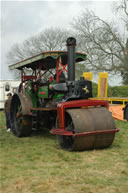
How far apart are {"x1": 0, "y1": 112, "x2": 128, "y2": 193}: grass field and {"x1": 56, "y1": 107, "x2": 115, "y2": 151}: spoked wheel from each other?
0.46 feet

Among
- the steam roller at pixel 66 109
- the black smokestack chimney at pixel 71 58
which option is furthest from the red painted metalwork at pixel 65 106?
the black smokestack chimney at pixel 71 58

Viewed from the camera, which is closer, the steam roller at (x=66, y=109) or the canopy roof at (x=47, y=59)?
the steam roller at (x=66, y=109)

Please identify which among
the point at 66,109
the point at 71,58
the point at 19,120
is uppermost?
the point at 71,58

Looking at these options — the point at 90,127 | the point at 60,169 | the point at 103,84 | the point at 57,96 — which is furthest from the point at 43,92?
the point at 103,84

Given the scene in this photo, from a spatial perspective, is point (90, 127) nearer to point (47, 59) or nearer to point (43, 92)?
point (43, 92)

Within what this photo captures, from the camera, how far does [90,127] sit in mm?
5078

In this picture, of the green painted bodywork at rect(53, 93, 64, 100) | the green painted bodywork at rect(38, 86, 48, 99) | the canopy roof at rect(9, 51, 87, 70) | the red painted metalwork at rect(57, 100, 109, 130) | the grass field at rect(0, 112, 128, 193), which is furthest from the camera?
the green painted bodywork at rect(38, 86, 48, 99)

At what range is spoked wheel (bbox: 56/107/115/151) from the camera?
503 centimetres

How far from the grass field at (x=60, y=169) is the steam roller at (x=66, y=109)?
0.30m

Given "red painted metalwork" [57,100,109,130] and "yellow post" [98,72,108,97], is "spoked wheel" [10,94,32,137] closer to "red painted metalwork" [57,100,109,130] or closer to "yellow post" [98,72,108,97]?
"red painted metalwork" [57,100,109,130]

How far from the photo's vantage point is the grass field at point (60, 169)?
3.35 meters

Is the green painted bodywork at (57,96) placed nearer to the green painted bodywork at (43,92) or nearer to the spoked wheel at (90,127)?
the green painted bodywork at (43,92)

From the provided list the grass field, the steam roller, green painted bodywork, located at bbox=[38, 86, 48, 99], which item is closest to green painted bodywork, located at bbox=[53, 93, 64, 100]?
the steam roller

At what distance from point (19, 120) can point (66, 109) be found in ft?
8.21
